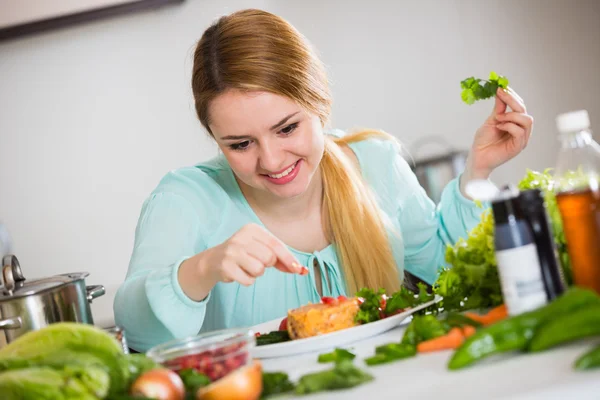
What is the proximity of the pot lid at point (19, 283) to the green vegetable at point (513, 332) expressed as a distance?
1.14 m

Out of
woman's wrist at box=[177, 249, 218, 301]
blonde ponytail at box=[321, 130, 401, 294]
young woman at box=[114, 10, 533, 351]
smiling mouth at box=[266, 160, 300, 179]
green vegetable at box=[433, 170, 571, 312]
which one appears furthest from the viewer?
blonde ponytail at box=[321, 130, 401, 294]

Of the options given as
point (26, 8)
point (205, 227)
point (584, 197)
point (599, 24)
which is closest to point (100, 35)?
point (26, 8)

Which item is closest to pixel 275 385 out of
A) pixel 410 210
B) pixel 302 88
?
pixel 302 88

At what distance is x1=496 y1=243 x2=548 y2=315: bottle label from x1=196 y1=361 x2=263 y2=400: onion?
14.7 inches

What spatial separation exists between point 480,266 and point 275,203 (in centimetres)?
103

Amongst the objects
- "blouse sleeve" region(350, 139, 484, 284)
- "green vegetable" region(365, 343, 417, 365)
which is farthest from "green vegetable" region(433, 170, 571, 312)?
"blouse sleeve" region(350, 139, 484, 284)

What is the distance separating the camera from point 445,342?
106cm

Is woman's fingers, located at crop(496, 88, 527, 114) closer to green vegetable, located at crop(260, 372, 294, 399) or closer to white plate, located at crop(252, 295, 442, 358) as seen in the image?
white plate, located at crop(252, 295, 442, 358)

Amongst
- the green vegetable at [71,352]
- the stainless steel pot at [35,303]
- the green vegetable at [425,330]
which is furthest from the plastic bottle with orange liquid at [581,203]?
the stainless steel pot at [35,303]

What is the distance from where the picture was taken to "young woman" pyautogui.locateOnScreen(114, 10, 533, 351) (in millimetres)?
1617

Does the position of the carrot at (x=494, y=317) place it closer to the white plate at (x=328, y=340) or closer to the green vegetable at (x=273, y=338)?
the white plate at (x=328, y=340)

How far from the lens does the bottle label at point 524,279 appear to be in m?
1.01

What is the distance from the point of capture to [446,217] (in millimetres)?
2135

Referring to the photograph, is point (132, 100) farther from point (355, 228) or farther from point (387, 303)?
point (387, 303)
